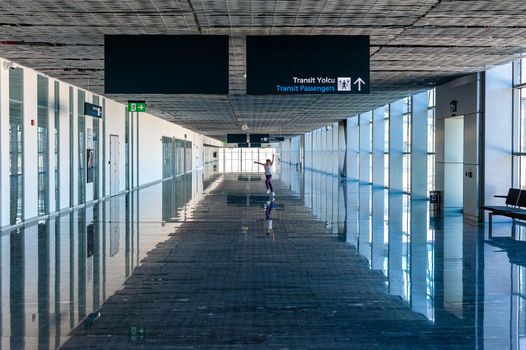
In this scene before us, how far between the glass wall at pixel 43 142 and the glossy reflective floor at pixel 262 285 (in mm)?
1266

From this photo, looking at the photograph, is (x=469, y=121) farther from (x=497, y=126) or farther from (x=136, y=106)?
(x=136, y=106)

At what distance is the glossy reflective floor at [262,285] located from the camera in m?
5.81

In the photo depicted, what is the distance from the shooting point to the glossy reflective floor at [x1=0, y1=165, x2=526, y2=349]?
229 inches

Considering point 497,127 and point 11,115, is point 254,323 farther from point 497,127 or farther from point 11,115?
point 497,127

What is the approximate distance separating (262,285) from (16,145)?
8.72 metres

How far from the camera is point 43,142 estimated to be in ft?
54.0

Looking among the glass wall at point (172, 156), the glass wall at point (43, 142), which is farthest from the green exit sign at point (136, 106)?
the glass wall at point (172, 156)

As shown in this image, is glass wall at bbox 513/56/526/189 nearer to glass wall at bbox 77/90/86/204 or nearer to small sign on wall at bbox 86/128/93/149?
glass wall at bbox 77/90/86/204

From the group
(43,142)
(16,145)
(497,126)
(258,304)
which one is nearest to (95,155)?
(43,142)

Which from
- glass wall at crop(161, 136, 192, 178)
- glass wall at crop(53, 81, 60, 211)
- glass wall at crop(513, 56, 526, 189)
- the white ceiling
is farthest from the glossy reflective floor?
glass wall at crop(161, 136, 192, 178)

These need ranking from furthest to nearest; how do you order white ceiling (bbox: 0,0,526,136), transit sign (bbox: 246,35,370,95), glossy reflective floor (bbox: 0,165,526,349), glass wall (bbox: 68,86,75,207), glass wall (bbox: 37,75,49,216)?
glass wall (bbox: 68,86,75,207), glass wall (bbox: 37,75,49,216), transit sign (bbox: 246,35,370,95), white ceiling (bbox: 0,0,526,136), glossy reflective floor (bbox: 0,165,526,349)

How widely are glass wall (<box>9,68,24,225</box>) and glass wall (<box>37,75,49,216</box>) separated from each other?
1331mm

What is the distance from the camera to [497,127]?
15.7 m

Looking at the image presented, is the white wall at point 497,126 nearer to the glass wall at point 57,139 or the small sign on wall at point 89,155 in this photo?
the glass wall at point 57,139
